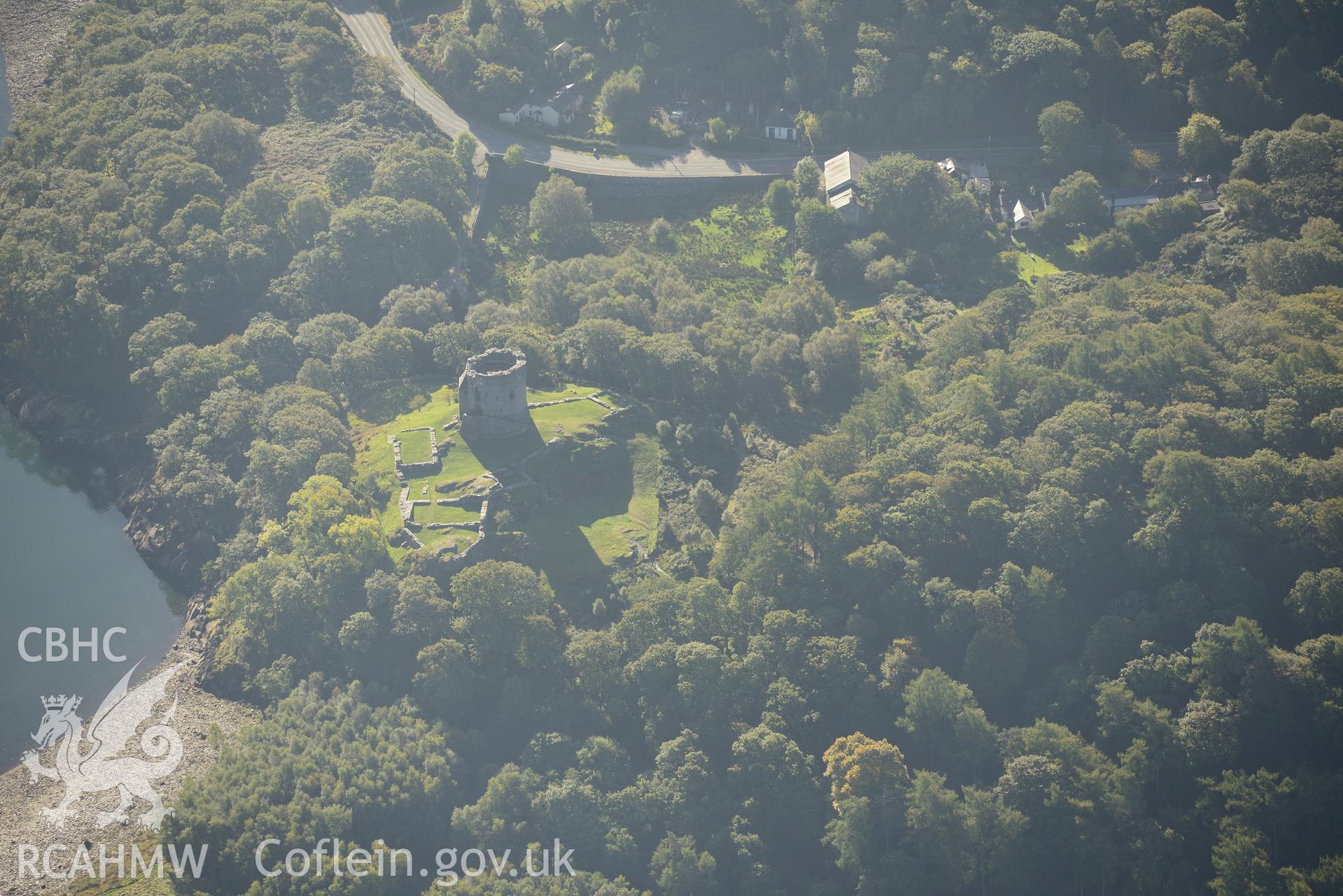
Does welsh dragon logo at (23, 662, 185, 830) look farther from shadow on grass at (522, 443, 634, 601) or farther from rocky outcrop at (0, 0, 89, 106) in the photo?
rocky outcrop at (0, 0, 89, 106)

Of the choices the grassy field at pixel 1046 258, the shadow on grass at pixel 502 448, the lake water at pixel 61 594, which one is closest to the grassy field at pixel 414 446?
the shadow on grass at pixel 502 448

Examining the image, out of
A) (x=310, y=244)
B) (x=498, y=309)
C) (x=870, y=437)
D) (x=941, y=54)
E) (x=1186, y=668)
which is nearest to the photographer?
(x=1186, y=668)

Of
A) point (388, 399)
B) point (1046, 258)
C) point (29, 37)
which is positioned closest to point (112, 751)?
point (388, 399)

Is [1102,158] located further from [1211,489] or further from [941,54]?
[1211,489]

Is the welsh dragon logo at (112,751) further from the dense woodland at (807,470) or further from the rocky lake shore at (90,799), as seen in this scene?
the dense woodland at (807,470)

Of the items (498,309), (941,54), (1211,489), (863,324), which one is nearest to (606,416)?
(498,309)

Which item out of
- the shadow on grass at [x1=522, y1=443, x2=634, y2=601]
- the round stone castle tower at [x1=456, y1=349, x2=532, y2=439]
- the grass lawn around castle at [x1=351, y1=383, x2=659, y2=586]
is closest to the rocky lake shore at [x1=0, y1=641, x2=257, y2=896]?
the grass lawn around castle at [x1=351, y1=383, x2=659, y2=586]
